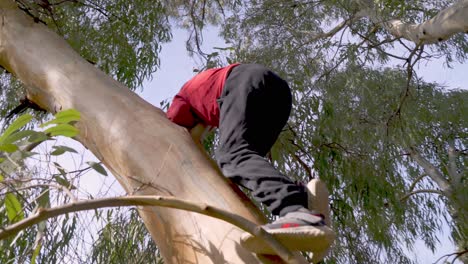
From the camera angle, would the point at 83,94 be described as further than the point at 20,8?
No

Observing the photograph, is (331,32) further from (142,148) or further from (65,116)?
(65,116)

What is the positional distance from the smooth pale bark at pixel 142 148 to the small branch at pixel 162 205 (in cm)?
16

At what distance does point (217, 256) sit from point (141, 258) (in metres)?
0.90

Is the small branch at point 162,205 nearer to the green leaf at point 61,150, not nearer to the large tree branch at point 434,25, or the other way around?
the green leaf at point 61,150

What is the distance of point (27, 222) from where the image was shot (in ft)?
3.08

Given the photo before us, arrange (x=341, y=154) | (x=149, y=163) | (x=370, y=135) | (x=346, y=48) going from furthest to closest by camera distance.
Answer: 1. (x=346, y=48)
2. (x=370, y=135)
3. (x=341, y=154)
4. (x=149, y=163)

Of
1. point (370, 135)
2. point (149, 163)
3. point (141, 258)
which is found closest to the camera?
point (149, 163)

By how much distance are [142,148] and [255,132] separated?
297 millimetres

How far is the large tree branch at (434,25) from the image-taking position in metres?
3.16

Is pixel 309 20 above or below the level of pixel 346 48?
above

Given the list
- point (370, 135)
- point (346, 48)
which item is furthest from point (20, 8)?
point (346, 48)

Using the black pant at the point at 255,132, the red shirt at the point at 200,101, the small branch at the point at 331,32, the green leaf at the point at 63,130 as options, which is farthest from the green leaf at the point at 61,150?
the small branch at the point at 331,32

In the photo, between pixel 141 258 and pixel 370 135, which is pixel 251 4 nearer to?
pixel 370 135

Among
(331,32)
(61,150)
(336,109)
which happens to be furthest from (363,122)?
(61,150)
